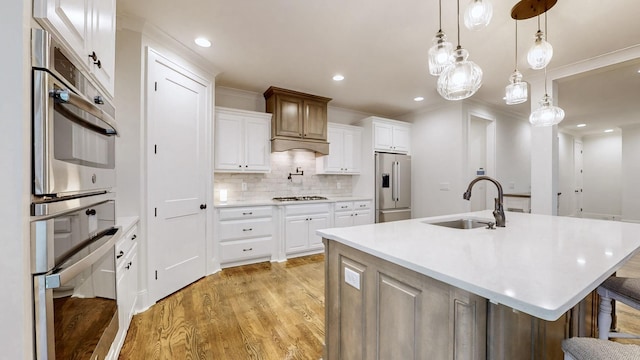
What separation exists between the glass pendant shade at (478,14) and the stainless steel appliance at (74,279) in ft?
6.86

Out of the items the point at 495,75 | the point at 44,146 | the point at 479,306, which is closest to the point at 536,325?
the point at 479,306

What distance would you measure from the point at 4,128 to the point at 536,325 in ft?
6.37

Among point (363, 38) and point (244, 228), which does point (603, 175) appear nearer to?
point (363, 38)

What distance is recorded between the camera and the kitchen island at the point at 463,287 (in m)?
0.85

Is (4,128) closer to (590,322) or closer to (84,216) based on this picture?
(84,216)

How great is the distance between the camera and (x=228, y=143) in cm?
356

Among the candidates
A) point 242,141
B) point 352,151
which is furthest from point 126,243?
point 352,151

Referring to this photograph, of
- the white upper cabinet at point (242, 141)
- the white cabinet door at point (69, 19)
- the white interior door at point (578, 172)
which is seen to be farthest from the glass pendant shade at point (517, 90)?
the white interior door at point (578, 172)

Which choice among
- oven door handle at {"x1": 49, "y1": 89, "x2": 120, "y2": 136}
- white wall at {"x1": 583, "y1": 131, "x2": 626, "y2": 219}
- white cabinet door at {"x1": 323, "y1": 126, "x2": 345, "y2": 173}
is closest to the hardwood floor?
oven door handle at {"x1": 49, "y1": 89, "x2": 120, "y2": 136}

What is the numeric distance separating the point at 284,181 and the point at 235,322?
2551 mm

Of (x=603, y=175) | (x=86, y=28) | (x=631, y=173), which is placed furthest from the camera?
(x=603, y=175)

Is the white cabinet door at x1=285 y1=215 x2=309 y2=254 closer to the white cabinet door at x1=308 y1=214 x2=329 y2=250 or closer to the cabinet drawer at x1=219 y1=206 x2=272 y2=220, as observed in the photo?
the white cabinet door at x1=308 y1=214 x2=329 y2=250

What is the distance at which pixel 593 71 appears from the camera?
2.92m

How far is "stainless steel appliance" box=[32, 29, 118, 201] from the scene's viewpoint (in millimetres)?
726
